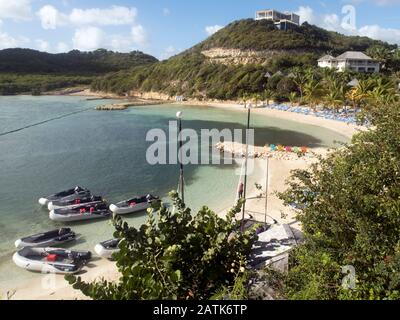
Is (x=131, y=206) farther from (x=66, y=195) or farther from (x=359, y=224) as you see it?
(x=359, y=224)

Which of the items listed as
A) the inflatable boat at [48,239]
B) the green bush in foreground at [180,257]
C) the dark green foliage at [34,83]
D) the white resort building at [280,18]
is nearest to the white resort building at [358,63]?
the white resort building at [280,18]

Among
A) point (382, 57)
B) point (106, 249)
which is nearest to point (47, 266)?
point (106, 249)

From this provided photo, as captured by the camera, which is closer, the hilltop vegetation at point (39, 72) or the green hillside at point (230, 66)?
the green hillside at point (230, 66)

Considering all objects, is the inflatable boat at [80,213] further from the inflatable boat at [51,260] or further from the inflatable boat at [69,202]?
the inflatable boat at [51,260]

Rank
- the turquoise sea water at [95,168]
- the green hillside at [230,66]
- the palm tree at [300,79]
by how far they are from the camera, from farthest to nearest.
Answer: the green hillside at [230,66] < the palm tree at [300,79] < the turquoise sea water at [95,168]

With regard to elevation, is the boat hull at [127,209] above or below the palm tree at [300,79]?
below

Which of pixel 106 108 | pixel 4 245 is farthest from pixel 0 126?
pixel 4 245

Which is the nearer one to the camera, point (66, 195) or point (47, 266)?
point (47, 266)
